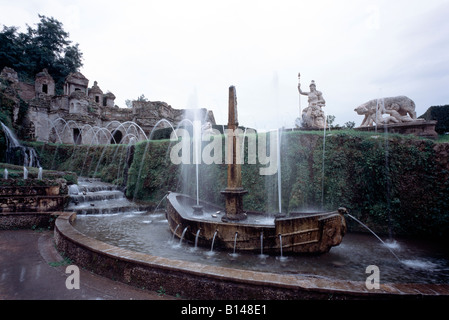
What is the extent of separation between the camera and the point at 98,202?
10.2m

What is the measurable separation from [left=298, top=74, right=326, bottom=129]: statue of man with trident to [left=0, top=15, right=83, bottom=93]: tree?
37073 mm

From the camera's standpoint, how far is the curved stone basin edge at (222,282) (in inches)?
99.7

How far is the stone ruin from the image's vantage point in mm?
24734

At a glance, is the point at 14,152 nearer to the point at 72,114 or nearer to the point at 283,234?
the point at 72,114

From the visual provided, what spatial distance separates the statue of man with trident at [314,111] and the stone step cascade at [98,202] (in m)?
8.66

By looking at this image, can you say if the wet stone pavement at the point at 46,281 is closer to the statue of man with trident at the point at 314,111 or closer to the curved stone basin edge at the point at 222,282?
the curved stone basin edge at the point at 222,282

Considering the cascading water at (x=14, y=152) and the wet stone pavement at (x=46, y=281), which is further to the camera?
the cascading water at (x=14, y=152)

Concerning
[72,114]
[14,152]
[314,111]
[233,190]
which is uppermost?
[72,114]

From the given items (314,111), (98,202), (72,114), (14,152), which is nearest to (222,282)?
(98,202)

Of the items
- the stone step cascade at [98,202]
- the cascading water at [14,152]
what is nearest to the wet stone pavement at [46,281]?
the stone step cascade at [98,202]

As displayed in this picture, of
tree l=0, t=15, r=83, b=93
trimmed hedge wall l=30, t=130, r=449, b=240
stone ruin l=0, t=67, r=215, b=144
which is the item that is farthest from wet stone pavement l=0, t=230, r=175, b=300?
tree l=0, t=15, r=83, b=93

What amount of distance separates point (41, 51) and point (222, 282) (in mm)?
46083

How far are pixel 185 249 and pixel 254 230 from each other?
1.68m
